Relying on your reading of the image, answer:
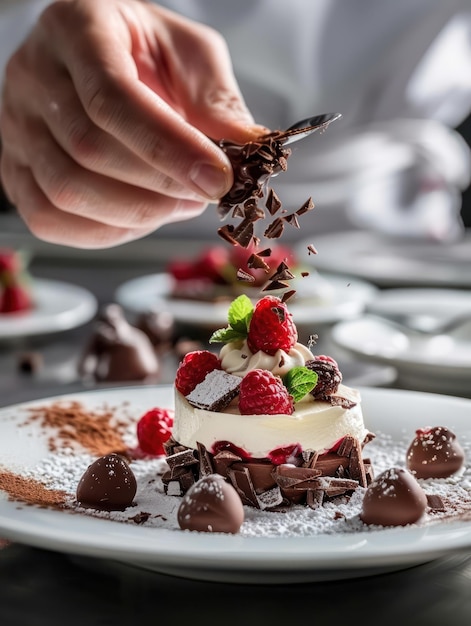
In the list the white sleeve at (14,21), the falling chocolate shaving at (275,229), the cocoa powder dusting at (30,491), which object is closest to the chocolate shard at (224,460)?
the cocoa powder dusting at (30,491)

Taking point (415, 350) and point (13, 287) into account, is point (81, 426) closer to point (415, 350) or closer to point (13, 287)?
point (415, 350)

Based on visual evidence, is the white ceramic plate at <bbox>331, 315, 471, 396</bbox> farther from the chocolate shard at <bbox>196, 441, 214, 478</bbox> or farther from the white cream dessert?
the chocolate shard at <bbox>196, 441, 214, 478</bbox>

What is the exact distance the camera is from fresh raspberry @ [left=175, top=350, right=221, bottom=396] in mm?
1539

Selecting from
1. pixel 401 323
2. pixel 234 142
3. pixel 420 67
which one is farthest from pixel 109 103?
pixel 420 67

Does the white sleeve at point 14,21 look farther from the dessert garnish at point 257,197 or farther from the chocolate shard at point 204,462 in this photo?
the chocolate shard at point 204,462

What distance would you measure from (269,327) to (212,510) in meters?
0.41

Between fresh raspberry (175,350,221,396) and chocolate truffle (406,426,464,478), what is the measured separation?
35cm

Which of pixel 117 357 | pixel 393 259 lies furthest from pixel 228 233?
pixel 393 259

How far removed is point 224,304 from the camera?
3047 millimetres

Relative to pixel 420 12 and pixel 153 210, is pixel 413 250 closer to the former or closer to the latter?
pixel 420 12

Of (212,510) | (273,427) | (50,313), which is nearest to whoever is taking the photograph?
(212,510)

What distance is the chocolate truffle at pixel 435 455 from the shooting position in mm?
1515

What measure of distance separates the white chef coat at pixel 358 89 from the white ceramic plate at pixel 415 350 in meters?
1.31

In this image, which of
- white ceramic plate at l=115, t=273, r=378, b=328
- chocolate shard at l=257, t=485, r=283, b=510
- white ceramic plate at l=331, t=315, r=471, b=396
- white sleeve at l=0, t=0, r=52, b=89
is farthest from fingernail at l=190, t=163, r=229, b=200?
white sleeve at l=0, t=0, r=52, b=89
